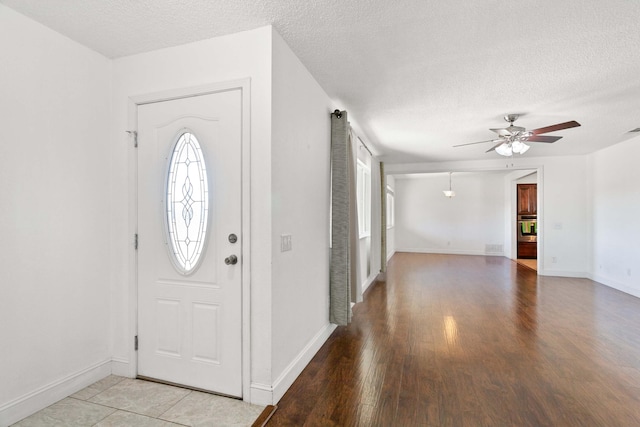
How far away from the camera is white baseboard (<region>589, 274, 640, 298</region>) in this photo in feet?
16.6

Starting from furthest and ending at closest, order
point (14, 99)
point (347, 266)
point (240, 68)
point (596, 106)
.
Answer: point (596, 106)
point (347, 266)
point (240, 68)
point (14, 99)

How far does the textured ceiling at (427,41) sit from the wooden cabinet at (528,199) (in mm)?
5904

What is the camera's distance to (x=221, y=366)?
221 centimetres

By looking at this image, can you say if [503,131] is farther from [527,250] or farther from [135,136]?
[527,250]

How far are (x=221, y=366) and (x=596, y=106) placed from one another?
4579 mm

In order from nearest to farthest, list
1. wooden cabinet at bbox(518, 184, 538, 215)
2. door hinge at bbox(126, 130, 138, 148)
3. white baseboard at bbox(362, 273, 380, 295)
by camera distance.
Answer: door hinge at bbox(126, 130, 138, 148), white baseboard at bbox(362, 273, 380, 295), wooden cabinet at bbox(518, 184, 538, 215)

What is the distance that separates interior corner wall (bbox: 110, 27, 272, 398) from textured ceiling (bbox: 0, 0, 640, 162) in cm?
11

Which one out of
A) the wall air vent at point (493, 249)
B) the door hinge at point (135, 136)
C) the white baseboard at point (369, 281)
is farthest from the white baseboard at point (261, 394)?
the wall air vent at point (493, 249)

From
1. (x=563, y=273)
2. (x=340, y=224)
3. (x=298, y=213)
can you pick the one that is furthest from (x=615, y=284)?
(x=298, y=213)

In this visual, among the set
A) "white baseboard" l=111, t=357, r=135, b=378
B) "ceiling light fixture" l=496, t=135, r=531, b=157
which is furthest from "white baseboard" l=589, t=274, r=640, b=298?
"white baseboard" l=111, t=357, r=135, b=378

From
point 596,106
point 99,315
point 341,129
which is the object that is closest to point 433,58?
point 341,129

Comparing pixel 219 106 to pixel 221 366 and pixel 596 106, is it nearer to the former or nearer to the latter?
pixel 221 366

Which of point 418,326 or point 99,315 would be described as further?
point 418,326

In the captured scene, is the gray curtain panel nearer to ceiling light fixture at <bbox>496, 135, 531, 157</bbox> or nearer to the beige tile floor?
the beige tile floor
